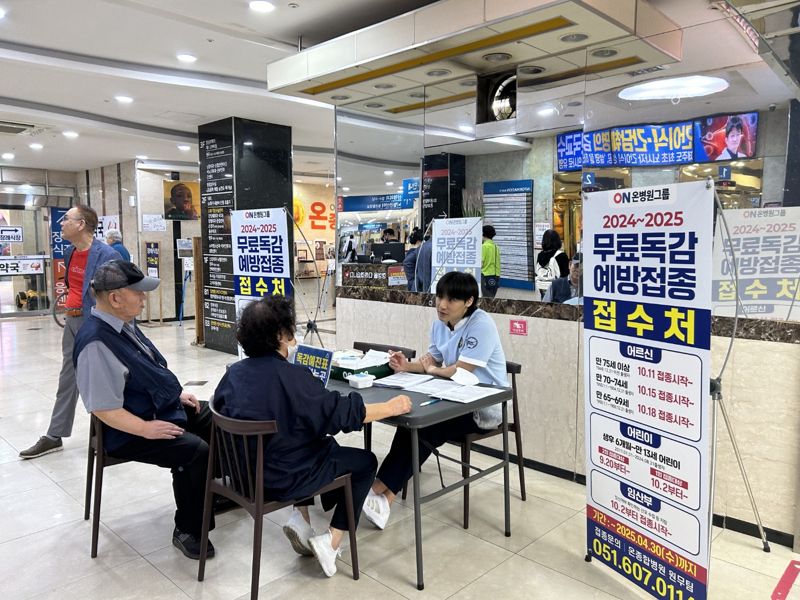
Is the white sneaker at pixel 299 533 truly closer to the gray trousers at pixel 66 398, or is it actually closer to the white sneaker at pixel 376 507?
the white sneaker at pixel 376 507

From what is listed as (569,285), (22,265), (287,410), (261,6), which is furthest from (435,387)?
(22,265)

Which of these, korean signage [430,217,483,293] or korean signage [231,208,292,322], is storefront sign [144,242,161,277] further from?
korean signage [430,217,483,293]

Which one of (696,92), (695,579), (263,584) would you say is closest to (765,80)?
(696,92)

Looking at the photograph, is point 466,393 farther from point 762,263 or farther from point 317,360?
point 762,263

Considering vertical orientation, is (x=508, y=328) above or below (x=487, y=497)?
above

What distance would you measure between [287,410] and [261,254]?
6.38 ft

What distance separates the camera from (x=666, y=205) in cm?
198

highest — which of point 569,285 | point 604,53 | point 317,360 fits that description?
point 604,53

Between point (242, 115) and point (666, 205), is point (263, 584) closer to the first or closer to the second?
point (666, 205)

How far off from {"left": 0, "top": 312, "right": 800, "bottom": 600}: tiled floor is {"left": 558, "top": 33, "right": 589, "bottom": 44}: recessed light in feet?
8.13

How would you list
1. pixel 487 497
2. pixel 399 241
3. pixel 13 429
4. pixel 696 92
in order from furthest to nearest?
pixel 399 241 < pixel 13 429 < pixel 487 497 < pixel 696 92

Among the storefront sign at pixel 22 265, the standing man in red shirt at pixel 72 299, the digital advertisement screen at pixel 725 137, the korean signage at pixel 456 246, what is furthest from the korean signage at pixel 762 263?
the storefront sign at pixel 22 265

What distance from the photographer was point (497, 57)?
359cm

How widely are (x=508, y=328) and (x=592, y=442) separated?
1308mm
